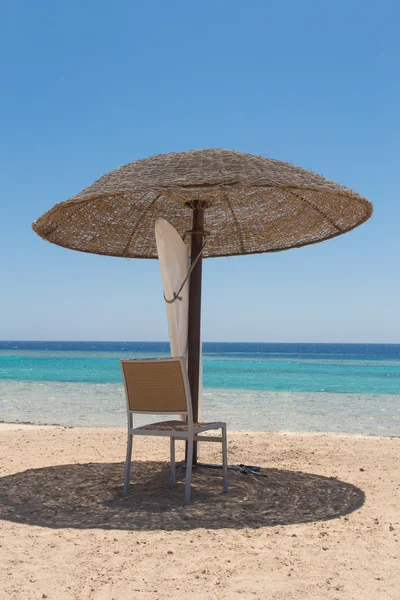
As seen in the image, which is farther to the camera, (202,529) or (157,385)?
(157,385)

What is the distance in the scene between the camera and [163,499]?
3729mm

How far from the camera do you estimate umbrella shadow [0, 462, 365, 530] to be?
320cm

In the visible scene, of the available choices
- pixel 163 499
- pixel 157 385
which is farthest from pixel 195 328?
pixel 163 499

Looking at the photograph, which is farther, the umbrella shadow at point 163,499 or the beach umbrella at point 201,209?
the beach umbrella at point 201,209

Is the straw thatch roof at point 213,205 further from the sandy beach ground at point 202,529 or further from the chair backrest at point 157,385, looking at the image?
the sandy beach ground at point 202,529

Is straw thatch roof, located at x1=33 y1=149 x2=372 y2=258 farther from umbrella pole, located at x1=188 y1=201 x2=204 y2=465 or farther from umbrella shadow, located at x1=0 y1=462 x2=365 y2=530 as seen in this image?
umbrella shadow, located at x1=0 y1=462 x2=365 y2=530

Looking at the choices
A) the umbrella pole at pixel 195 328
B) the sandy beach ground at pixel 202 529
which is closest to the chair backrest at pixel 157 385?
the sandy beach ground at pixel 202 529

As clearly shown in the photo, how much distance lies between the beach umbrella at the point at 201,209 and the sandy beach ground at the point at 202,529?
3.01ft

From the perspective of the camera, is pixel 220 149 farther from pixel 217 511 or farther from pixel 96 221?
pixel 217 511

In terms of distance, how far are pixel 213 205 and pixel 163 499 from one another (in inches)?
102

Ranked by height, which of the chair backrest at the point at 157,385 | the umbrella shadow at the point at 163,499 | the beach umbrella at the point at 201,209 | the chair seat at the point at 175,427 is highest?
the beach umbrella at the point at 201,209

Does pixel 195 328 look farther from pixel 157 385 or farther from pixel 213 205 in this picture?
pixel 213 205

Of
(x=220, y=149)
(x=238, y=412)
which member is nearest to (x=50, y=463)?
(x=220, y=149)

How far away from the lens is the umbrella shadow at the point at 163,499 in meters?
3.20
